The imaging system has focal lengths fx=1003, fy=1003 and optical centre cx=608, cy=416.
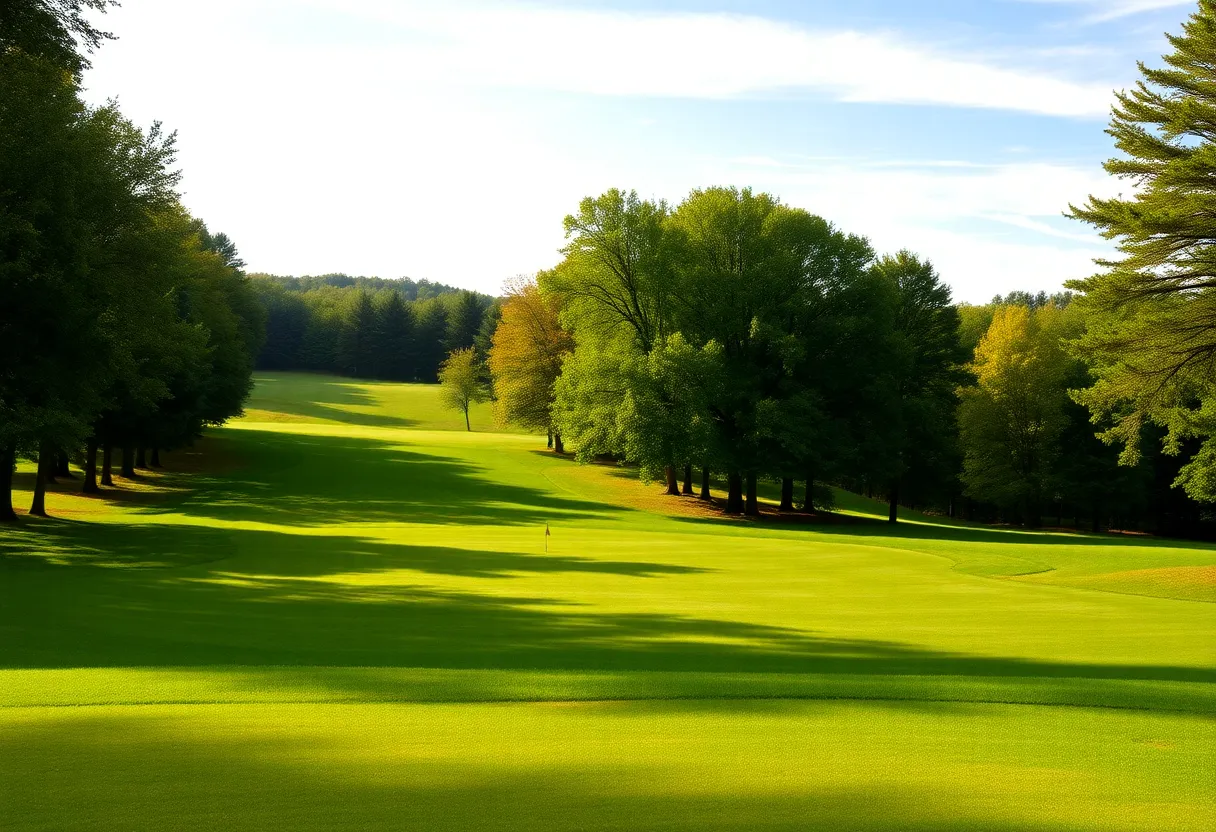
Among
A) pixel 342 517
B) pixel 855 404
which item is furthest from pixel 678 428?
pixel 342 517

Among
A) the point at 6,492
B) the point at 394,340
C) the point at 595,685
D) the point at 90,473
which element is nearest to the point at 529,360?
the point at 90,473

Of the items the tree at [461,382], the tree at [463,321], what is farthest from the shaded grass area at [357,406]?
the tree at [463,321]

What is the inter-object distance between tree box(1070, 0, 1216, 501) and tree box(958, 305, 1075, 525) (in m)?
34.6

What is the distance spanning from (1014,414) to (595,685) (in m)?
60.0

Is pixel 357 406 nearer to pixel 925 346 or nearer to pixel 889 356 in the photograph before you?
pixel 925 346

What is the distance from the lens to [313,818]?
560cm

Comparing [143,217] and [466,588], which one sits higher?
[143,217]

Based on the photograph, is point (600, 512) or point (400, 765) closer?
point (400, 765)

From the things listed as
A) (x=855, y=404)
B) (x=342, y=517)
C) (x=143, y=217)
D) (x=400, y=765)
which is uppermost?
(x=143, y=217)

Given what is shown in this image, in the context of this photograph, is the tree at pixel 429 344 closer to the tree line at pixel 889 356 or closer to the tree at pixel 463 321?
the tree at pixel 463 321

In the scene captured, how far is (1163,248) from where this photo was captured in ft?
88.6

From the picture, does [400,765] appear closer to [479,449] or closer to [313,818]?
[313,818]

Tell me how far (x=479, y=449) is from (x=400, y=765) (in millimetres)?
65939

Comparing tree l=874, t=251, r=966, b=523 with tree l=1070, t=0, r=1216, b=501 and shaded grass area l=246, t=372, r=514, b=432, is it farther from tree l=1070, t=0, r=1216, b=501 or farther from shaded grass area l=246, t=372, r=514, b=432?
shaded grass area l=246, t=372, r=514, b=432
